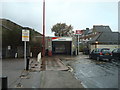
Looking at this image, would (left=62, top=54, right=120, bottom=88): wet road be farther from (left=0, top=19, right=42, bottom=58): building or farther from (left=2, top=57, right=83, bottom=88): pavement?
(left=0, top=19, right=42, bottom=58): building

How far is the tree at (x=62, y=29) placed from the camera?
184 ft

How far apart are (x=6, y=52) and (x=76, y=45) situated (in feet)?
42.5

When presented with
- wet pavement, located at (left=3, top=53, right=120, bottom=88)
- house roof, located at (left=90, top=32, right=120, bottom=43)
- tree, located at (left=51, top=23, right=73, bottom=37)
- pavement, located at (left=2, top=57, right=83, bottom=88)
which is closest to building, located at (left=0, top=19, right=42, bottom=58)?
wet pavement, located at (left=3, top=53, right=120, bottom=88)

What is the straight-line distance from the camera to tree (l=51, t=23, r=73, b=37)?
5606cm

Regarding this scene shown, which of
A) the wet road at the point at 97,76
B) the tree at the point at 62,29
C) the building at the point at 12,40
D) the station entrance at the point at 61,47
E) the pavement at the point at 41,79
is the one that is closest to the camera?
the pavement at the point at 41,79

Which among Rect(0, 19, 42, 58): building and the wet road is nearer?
the wet road

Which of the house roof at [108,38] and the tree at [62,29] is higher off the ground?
the tree at [62,29]

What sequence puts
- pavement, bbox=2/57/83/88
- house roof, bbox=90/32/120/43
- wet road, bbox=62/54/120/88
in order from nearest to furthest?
pavement, bbox=2/57/83/88 → wet road, bbox=62/54/120/88 → house roof, bbox=90/32/120/43

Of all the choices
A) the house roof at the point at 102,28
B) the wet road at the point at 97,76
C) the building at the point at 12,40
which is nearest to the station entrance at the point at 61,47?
the building at the point at 12,40

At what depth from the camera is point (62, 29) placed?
5638 centimetres

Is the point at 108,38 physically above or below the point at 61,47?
above

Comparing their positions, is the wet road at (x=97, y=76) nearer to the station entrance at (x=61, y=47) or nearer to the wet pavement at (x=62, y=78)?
the wet pavement at (x=62, y=78)

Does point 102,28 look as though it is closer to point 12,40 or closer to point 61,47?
point 61,47

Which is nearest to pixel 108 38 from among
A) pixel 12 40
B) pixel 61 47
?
pixel 61 47
